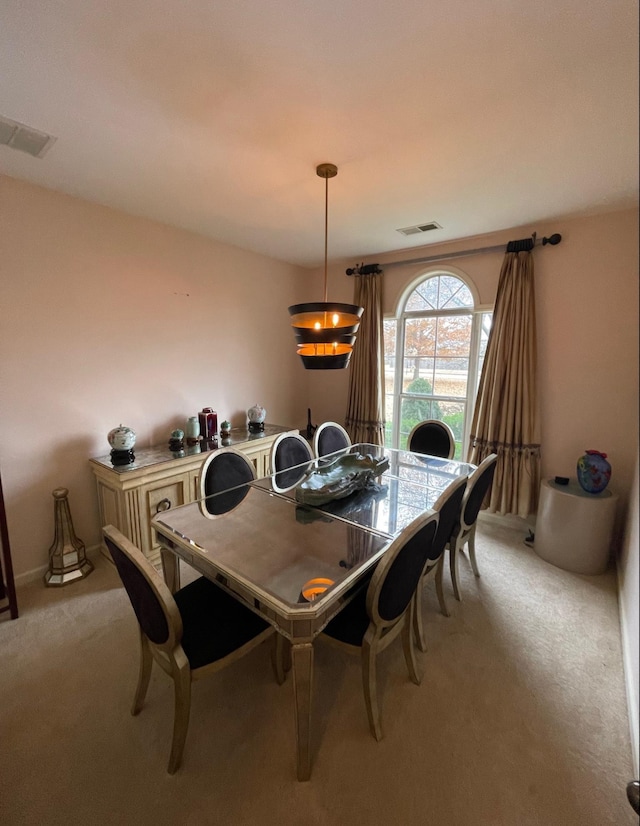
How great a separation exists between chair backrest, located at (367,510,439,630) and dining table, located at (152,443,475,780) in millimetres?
97

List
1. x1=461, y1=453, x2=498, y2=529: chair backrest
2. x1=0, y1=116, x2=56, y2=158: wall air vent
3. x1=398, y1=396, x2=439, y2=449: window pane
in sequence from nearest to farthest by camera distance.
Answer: x1=0, y1=116, x2=56, y2=158: wall air vent → x1=461, y1=453, x2=498, y2=529: chair backrest → x1=398, y1=396, x2=439, y2=449: window pane

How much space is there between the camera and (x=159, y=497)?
8.01 ft

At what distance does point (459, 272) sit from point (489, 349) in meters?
0.80

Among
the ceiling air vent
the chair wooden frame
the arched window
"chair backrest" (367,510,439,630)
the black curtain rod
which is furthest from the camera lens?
the arched window

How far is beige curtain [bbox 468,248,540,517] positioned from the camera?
2.74 metres

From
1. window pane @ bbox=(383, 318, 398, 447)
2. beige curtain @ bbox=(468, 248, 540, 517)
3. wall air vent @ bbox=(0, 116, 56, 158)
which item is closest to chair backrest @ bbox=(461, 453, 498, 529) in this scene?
beige curtain @ bbox=(468, 248, 540, 517)

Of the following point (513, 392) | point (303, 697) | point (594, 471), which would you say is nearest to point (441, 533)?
point (303, 697)

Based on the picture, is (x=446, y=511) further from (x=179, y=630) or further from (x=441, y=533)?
(x=179, y=630)

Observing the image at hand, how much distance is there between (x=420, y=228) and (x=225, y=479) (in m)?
2.52

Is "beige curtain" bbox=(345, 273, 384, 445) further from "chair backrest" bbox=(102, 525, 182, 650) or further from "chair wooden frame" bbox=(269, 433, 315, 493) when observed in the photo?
"chair backrest" bbox=(102, 525, 182, 650)

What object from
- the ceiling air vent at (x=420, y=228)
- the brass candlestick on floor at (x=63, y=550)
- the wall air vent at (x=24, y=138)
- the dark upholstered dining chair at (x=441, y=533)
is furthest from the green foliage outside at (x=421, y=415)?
the wall air vent at (x=24, y=138)

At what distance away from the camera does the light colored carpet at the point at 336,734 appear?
3.79 ft

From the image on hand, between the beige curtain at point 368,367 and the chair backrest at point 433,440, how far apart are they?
70 cm

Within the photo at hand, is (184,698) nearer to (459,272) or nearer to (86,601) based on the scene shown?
(86,601)
